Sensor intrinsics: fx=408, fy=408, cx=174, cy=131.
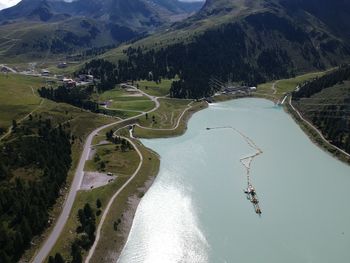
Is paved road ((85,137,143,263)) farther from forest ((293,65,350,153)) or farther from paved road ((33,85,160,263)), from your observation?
forest ((293,65,350,153))

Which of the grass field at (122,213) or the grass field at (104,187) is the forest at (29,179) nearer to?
the grass field at (104,187)

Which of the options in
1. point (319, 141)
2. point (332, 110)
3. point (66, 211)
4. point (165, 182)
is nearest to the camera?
point (66, 211)

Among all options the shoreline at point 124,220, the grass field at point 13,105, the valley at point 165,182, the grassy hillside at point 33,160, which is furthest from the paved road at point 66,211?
the grass field at point 13,105

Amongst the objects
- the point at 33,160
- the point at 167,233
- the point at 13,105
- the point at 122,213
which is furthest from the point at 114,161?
the point at 13,105

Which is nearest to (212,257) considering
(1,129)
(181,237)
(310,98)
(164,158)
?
(181,237)

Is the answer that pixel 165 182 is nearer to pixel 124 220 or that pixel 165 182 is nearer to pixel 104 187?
pixel 104 187
